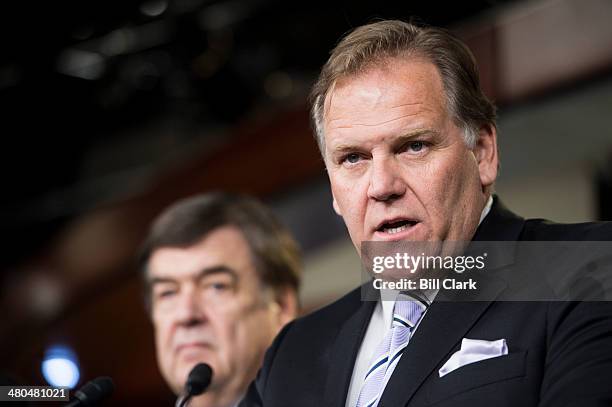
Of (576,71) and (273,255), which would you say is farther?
(576,71)

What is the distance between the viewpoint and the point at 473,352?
1298mm

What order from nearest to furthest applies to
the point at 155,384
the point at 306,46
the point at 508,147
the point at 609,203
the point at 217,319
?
1. the point at 609,203
2. the point at 217,319
3. the point at 508,147
4. the point at 155,384
5. the point at 306,46

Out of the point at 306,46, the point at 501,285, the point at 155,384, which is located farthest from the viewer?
the point at 306,46

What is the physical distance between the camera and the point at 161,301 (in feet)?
7.52

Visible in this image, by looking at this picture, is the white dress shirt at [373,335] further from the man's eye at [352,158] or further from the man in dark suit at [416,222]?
the man's eye at [352,158]

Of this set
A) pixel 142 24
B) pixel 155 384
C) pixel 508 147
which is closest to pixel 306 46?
pixel 142 24

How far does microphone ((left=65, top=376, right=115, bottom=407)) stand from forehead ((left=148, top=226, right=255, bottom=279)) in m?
0.79

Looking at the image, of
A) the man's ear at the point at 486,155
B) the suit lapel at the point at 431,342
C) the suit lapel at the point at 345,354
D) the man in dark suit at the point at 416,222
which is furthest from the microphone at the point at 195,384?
the man's ear at the point at 486,155

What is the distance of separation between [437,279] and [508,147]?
88.5 inches

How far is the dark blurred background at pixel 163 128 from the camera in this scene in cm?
361

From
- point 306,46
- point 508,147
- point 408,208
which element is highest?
point 306,46

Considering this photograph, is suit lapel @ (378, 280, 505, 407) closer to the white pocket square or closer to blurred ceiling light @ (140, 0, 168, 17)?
the white pocket square

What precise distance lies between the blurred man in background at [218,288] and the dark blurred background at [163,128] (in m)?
1.28

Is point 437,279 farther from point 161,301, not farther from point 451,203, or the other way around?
point 161,301
